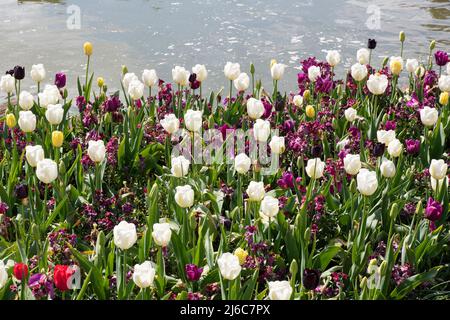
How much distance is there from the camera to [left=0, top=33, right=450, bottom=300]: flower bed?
2641 millimetres

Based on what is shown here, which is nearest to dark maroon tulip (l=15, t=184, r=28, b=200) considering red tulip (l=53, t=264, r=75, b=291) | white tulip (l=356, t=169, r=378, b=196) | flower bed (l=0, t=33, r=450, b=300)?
flower bed (l=0, t=33, r=450, b=300)

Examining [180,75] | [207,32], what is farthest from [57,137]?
[207,32]

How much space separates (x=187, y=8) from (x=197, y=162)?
459 centimetres

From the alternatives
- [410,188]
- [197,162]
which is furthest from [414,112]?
[197,162]

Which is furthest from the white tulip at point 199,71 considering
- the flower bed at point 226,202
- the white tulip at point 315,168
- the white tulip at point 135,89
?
the white tulip at point 315,168

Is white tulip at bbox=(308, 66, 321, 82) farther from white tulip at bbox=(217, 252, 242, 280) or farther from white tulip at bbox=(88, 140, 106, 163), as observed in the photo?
white tulip at bbox=(217, 252, 242, 280)

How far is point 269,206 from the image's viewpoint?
2756 mm

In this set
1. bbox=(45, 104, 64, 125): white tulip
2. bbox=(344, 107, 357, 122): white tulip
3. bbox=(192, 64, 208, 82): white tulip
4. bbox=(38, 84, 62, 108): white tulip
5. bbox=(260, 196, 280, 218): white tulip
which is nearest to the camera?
bbox=(260, 196, 280, 218): white tulip

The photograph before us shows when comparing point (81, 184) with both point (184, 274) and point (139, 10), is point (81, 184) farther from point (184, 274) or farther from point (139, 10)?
point (139, 10)

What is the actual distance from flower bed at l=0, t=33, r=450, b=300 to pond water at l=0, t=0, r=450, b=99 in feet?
5.04

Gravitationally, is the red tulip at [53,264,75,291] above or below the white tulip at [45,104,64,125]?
below

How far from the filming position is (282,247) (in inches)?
118

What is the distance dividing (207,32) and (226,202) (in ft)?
12.5

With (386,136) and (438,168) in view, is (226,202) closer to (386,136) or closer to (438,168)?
(386,136)
